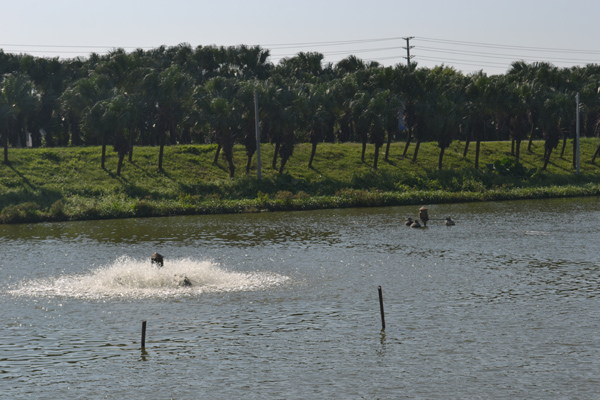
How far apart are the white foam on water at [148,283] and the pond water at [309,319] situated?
0.09 metres

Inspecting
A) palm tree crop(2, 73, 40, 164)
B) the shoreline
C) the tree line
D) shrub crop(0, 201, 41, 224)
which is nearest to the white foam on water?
shrub crop(0, 201, 41, 224)

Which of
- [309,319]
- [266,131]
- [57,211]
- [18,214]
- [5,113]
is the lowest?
[18,214]

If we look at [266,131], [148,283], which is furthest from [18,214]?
[148,283]

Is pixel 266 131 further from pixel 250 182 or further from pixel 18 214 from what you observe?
pixel 18 214

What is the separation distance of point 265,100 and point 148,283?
4866 centimetres

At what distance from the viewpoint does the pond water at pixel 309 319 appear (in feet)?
55.2

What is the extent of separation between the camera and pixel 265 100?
74.8 m

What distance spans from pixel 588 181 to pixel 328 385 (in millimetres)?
73731

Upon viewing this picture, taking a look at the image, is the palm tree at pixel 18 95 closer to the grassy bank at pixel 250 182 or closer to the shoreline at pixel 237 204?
the grassy bank at pixel 250 182

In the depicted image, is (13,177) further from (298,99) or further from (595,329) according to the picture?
(595,329)

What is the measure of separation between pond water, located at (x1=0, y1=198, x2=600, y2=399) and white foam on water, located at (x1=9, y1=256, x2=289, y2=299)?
0.30 ft

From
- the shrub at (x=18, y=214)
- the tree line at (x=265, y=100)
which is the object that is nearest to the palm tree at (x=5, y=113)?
the tree line at (x=265, y=100)

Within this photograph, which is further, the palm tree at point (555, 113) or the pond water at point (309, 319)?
the palm tree at point (555, 113)

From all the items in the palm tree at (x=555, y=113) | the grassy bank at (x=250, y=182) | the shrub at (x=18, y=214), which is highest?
the palm tree at (x=555, y=113)
